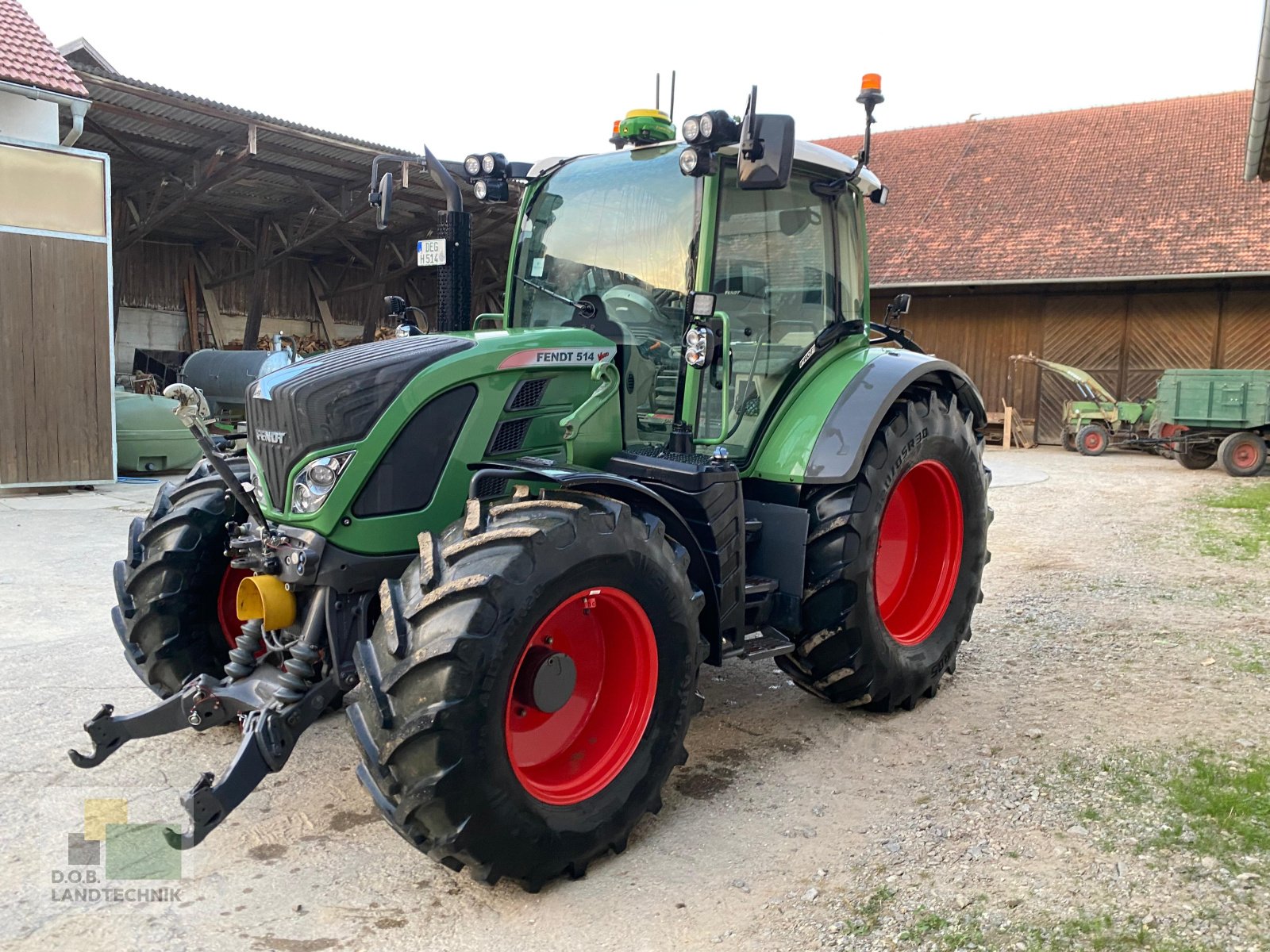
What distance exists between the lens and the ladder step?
141 inches

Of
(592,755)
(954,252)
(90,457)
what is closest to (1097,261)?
(954,252)

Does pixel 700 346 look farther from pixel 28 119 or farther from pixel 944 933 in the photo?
pixel 28 119

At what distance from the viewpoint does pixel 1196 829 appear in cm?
311

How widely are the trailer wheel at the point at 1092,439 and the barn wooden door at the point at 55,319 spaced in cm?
1422

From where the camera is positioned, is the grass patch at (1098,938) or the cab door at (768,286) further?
the cab door at (768,286)

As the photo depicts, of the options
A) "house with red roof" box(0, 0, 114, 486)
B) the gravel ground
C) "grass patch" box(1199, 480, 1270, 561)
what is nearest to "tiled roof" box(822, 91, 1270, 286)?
"grass patch" box(1199, 480, 1270, 561)

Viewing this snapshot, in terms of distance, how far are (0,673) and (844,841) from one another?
3.77 meters

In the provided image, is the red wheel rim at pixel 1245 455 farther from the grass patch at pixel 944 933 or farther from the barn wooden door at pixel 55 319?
the barn wooden door at pixel 55 319

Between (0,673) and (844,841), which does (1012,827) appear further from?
(0,673)

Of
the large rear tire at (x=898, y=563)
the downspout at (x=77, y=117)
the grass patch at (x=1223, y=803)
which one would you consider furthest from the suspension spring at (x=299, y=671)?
the downspout at (x=77, y=117)

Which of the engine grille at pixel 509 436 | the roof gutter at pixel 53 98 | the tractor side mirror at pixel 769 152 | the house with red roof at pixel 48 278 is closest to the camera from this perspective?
the tractor side mirror at pixel 769 152

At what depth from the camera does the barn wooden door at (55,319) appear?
969 centimetres

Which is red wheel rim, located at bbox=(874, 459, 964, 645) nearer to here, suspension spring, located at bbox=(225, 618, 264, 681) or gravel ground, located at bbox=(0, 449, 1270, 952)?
gravel ground, located at bbox=(0, 449, 1270, 952)

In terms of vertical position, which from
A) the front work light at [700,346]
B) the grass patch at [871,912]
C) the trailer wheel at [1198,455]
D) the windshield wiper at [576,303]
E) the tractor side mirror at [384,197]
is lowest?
the grass patch at [871,912]
